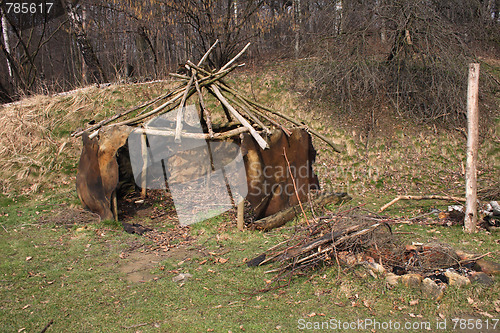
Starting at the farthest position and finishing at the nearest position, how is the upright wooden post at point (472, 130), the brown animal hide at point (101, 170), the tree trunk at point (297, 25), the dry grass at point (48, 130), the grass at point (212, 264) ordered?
the tree trunk at point (297, 25) → the dry grass at point (48, 130) → the brown animal hide at point (101, 170) → the upright wooden post at point (472, 130) → the grass at point (212, 264)

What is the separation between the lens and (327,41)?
12.0m

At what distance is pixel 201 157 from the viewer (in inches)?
378

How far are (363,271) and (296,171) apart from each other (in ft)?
9.18

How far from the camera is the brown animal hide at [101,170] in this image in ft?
22.0

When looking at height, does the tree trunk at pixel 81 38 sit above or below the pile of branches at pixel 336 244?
above

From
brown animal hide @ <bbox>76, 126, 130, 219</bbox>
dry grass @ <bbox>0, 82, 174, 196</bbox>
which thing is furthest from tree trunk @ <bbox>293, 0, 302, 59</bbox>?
brown animal hide @ <bbox>76, 126, 130, 219</bbox>

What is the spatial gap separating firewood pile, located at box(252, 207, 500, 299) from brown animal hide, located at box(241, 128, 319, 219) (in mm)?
1566

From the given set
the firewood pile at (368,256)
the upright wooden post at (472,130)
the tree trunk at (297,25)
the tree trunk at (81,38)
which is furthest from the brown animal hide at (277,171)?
the tree trunk at (81,38)

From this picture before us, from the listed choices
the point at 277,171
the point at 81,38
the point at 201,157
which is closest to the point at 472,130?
the point at 277,171

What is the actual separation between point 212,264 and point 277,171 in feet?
6.70

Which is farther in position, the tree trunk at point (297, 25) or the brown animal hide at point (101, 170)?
the tree trunk at point (297, 25)

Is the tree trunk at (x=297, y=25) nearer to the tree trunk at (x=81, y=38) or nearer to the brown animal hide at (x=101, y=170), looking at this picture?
the tree trunk at (x=81, y=38)

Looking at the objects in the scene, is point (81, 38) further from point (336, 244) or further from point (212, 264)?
A: point (336, 244)

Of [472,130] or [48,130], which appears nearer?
[472,130]
